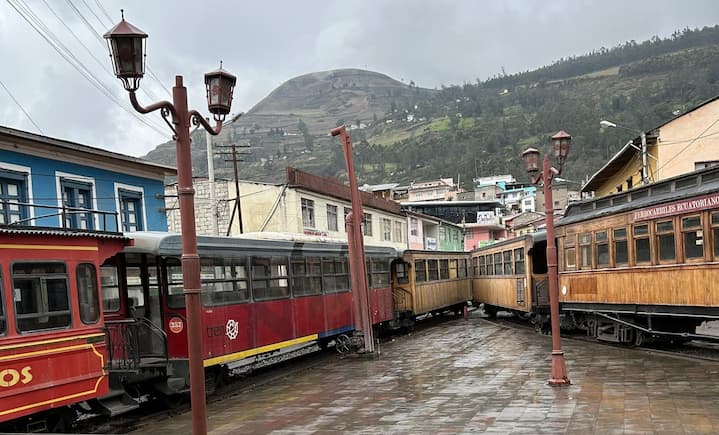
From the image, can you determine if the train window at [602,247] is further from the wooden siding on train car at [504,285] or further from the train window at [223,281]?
the train window at [223,281]

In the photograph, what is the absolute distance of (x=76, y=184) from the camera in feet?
58.7

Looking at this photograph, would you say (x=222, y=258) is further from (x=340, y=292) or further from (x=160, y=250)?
(x=340, y=292)

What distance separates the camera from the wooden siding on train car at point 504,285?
20042 mm

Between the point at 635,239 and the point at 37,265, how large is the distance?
11151 millimetres

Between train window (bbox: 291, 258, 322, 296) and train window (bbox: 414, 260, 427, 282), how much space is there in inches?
309

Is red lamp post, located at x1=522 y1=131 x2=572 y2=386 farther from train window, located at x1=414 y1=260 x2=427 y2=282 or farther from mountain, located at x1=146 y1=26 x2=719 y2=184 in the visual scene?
→ mountain, located at x1=146 y1=26 x2=719 y2=184

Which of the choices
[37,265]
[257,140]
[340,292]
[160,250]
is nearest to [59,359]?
[37,265]

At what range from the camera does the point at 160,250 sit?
10.3 metres

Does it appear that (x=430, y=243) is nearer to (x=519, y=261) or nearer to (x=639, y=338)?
(x=519, y=261)

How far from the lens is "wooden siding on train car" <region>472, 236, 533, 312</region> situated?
65.8 feet

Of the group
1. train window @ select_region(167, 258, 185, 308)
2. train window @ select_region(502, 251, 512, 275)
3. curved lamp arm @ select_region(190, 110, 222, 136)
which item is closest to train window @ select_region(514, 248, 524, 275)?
train window @ select_region(502, 251, 512, 275)

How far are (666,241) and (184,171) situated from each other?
10318 mm

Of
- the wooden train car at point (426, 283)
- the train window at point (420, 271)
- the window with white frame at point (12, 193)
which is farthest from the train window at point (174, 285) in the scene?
the train window at point (420, 271)

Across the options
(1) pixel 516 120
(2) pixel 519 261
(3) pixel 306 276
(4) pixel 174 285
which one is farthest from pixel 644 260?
(1) pixel 516 120
